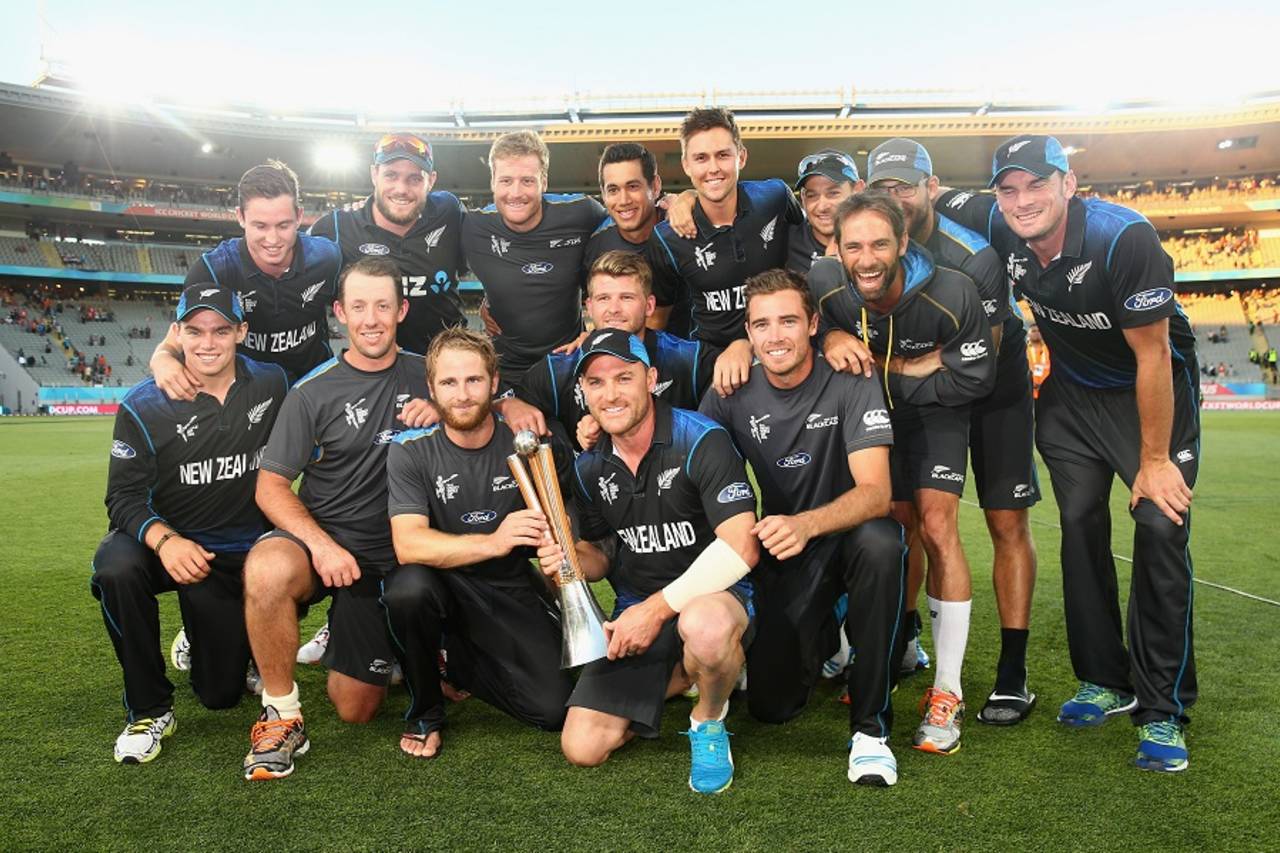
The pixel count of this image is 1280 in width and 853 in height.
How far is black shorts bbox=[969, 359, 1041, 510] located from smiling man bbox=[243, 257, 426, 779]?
8.45 ft

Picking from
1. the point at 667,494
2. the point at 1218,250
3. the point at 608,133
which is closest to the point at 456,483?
the point at 667,494

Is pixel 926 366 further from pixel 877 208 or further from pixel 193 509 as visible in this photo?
pixel 193 509

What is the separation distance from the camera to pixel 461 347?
384cm

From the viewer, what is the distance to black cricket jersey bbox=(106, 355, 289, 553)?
13.2ft

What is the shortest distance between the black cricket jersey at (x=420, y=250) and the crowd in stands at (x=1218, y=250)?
41725 millimetres

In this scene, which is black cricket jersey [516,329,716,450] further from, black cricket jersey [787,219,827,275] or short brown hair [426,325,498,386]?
black cricket jersey [787,219,827,275]

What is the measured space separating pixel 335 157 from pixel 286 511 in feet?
126

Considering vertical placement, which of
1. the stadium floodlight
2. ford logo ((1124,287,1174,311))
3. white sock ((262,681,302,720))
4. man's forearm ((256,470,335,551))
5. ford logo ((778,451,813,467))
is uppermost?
the stadium floodlight

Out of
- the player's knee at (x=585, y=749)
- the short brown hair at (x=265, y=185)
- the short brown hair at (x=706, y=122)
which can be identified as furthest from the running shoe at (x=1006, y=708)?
the short brown hair at (x=265, y=185)

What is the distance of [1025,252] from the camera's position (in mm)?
3910

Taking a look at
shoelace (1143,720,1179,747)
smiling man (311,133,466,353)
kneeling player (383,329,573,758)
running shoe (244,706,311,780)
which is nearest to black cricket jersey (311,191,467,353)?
smiling man (311,133,466,353)

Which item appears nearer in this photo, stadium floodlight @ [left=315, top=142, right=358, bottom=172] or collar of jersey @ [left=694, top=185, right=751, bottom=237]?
collar of jersey @ [left=694, top=185, right=751, bottom=237]

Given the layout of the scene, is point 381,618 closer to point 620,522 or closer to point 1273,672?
point 620,522

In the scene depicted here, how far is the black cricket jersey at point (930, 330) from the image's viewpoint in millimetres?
3736
